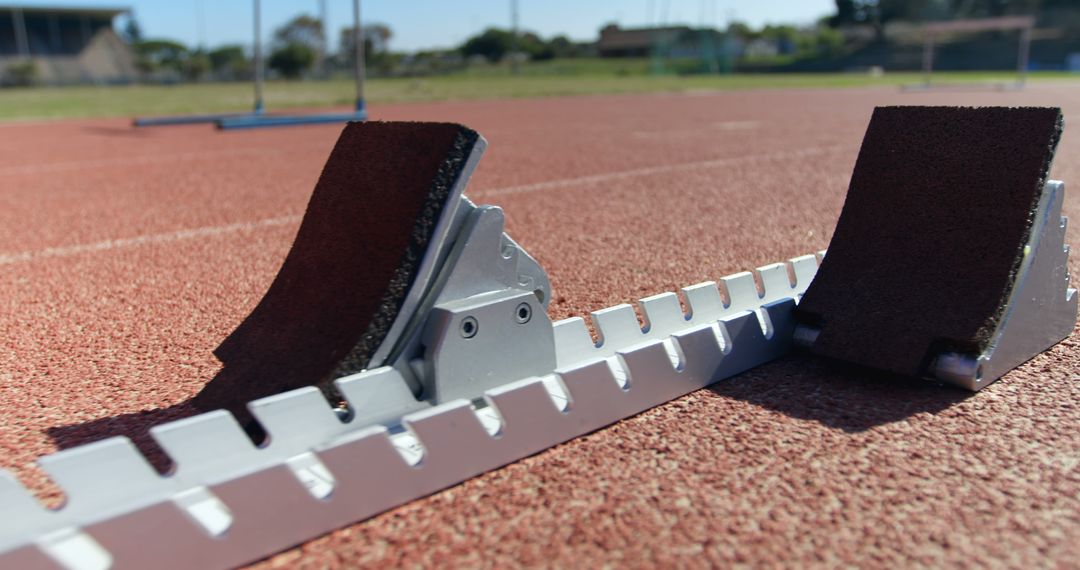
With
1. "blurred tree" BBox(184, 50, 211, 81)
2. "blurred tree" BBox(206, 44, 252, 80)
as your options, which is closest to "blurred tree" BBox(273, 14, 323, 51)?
"blurred tree" BBox(206, 44, 252, 80)

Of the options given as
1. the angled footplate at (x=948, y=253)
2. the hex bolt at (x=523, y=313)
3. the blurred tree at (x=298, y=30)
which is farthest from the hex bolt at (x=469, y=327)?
the blurred tree at (x=298, y=30)

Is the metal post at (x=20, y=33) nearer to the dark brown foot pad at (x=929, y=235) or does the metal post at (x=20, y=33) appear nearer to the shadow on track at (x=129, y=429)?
the shadow on track at (x=129, y=429)

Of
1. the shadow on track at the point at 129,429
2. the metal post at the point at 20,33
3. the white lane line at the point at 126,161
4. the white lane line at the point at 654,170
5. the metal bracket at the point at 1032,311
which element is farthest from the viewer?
the metal post at the point at 20,33

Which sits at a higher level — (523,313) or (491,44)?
(491,44)

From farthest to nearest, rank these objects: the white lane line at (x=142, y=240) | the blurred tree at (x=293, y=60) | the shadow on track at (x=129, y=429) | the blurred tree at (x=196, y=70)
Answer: the blurred tree at (x=196, y=70) → the blurred tree at (x=293, y=60) → the white lane line at (x=142, y=240) → the shadow on track at (x=129, y=429)

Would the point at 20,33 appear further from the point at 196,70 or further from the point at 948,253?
the point at 948,253

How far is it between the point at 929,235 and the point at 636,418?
110 cm

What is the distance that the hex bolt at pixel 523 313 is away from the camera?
2141 mm

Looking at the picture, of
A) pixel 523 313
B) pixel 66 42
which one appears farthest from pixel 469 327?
pixel 66 42

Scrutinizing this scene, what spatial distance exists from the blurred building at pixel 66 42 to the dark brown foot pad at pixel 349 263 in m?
69.2

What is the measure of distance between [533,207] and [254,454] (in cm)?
444

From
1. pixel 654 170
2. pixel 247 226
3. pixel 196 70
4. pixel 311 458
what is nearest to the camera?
pixel 311 458

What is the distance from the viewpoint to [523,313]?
2162 mm

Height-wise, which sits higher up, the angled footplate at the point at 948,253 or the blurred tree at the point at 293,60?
the blurred tree at the point at 293,60
